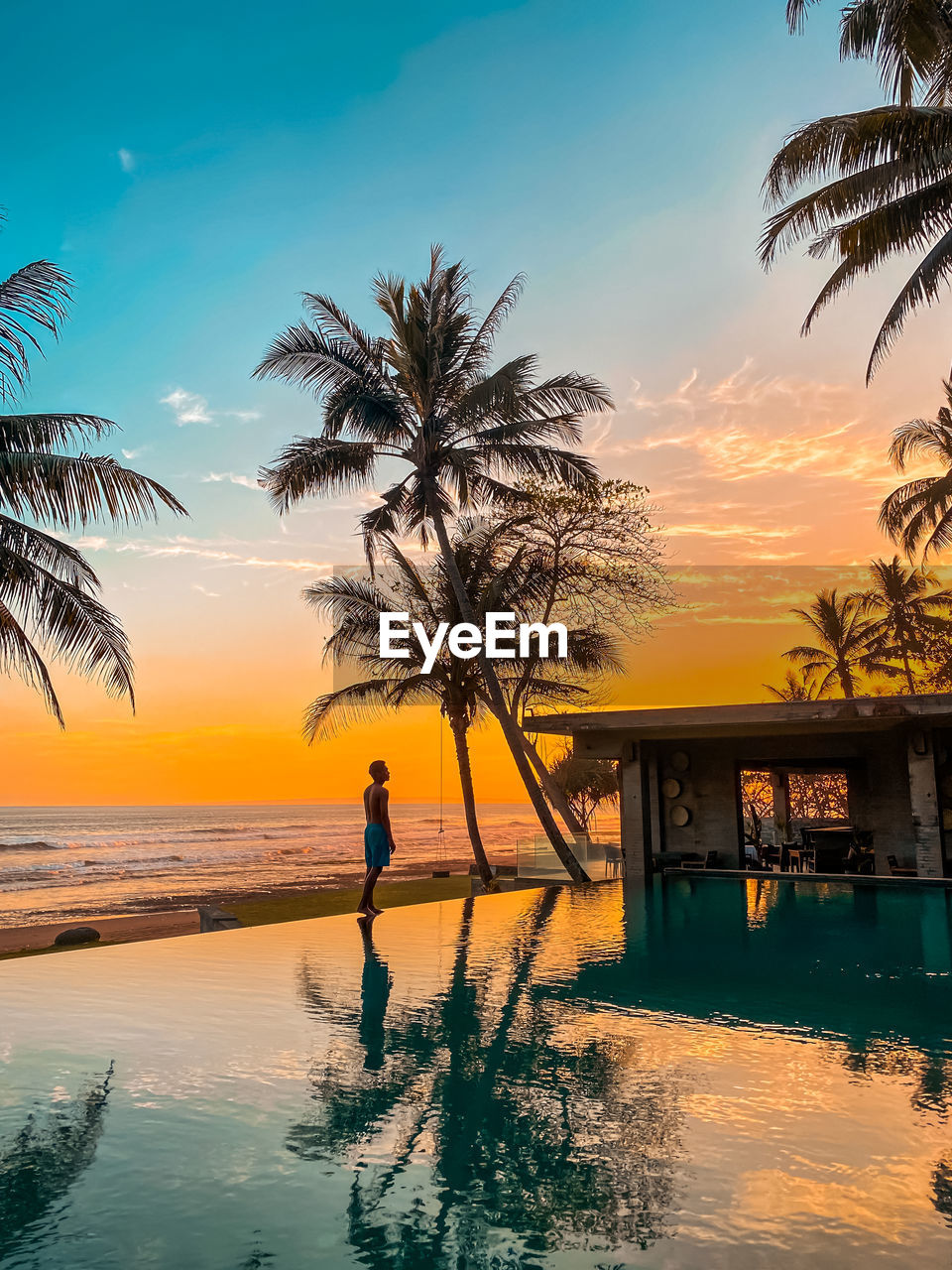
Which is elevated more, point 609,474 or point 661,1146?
point 609,474

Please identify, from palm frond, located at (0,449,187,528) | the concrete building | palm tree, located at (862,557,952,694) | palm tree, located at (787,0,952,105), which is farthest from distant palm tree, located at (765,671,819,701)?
palm frond, located at (0,449,187,528)

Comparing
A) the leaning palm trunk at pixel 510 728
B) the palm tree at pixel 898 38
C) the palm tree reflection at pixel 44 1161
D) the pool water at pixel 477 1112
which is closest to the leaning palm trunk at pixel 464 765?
the leaning palm trunk at pixel 510 728

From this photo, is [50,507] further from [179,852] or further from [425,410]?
[179,852]

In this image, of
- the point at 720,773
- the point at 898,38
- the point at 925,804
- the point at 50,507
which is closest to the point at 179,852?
the point at 720,773

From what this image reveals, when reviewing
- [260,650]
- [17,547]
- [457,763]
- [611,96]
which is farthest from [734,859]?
[260,650]

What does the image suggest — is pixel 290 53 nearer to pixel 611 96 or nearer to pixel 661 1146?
pixel 611 96

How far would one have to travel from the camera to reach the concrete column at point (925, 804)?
14.0 m

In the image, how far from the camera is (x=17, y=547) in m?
11.9

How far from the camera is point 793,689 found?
42031 mm

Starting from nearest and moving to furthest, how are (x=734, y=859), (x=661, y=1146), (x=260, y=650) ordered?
(x=661, y=1146) < (x=734, y=859) < (x=260, y=650)

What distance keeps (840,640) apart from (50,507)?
30.4m

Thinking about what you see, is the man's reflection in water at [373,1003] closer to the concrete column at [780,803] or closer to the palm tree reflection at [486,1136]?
the palm tree reflection at [486,1136]

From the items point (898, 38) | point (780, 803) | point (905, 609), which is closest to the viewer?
point (898, 38)

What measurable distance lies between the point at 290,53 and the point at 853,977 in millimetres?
18495
